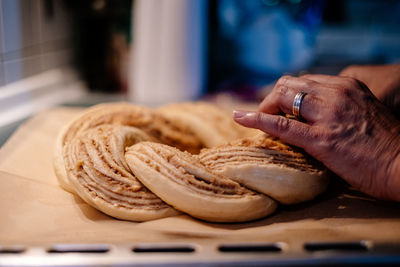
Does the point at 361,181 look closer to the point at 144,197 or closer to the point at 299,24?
the point at 144,197

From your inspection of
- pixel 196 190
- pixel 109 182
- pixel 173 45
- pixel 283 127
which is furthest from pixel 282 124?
pixel 173 45

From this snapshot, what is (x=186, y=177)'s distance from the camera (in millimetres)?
795

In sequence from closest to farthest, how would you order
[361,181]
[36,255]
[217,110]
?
[36,255] → [361,181] → [217,110]

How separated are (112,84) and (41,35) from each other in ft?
1.83

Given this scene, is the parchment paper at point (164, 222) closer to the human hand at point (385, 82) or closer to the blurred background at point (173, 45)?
the human hand at point (385, 82)

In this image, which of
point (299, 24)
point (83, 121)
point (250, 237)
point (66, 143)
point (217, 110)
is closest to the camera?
point (250, 237)

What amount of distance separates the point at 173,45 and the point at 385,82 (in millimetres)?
923

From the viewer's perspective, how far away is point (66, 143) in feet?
3.13

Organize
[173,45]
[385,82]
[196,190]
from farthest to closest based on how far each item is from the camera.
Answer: [173,45]
[385,82]
[196,190]

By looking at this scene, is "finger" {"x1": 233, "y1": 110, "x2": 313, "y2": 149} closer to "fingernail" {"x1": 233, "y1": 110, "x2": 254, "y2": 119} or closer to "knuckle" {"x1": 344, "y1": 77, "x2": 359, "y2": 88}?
"fingernail" {"x1": 233, "y1": 110, "x2": 254, "y2": 119}

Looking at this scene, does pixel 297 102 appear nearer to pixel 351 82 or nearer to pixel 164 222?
pixel 351 82

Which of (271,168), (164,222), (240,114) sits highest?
(240,114)

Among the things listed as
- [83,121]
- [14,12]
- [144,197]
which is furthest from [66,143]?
[14,12]

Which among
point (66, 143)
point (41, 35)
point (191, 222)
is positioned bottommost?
point (191, 222)
